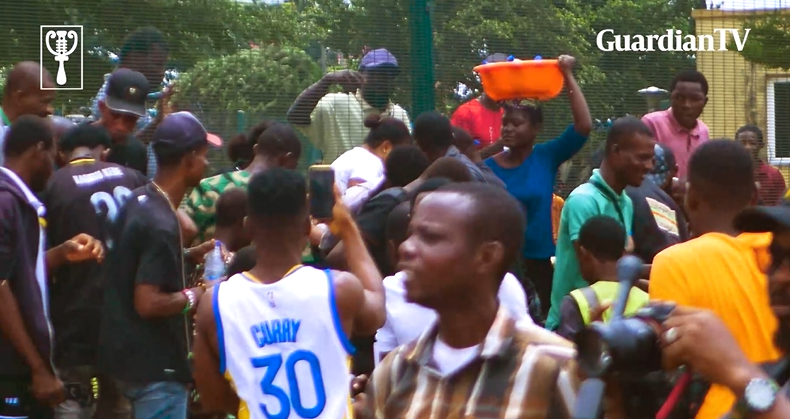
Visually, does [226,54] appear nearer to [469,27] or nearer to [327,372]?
[469,27]

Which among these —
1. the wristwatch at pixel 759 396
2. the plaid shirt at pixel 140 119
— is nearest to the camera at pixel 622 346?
the wristwatch at pixel 759 396

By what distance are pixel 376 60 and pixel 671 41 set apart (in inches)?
109

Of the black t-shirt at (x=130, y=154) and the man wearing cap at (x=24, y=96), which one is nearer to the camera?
the man wearing cap at (x=24, y=96)

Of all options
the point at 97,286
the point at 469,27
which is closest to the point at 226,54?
the point at 469,27

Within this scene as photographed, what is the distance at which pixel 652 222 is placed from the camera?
728 centimetres

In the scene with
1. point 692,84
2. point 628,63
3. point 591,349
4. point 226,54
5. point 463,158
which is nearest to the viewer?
point 591,349

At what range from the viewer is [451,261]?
2.92 m

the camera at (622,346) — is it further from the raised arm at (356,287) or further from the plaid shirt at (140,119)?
the plaid shirt at (140,119)

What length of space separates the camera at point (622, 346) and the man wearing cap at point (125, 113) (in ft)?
19.1

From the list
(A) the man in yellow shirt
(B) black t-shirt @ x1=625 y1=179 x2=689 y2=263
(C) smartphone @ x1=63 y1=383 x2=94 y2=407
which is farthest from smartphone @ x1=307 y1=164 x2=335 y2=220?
(B) black t-shirt @ x1=625 y1=179 x2=689 y2=263

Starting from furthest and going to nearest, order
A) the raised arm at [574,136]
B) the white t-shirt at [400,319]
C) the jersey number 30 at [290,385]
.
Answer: the raised arm at [574,136] < the white t-shirt at [400,319] < the jersey number 30 at [290,385]

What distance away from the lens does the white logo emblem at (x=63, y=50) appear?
8102 mm

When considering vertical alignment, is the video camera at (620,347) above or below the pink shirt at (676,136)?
below

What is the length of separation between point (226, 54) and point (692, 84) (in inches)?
136
